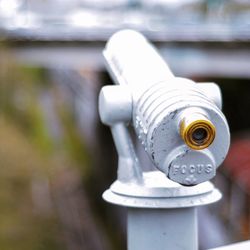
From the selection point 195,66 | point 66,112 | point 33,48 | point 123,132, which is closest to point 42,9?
point 33,48

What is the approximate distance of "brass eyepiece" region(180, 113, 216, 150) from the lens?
151 centimetres

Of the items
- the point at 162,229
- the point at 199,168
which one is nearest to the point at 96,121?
the point at 162,229

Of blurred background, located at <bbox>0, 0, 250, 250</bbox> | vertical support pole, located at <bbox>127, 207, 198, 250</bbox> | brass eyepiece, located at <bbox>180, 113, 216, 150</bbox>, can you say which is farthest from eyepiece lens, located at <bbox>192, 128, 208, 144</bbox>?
blurred background, located at <bbox>0, 0, 250, 250</bbox>

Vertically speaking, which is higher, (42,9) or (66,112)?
(42,9)

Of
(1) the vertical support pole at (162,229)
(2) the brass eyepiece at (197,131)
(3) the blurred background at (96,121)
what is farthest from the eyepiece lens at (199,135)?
(3) the blurred background at (96,121)

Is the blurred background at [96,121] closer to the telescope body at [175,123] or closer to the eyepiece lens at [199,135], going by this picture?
the telescope body at [175,123]

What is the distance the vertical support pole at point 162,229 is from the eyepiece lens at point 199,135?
32 cm

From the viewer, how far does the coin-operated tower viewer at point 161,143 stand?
1566 millimetres

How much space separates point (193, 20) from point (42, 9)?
4.28 meters

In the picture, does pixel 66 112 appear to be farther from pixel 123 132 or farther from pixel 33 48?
pixel 123 132

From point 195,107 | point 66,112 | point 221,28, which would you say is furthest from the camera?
point 66,112

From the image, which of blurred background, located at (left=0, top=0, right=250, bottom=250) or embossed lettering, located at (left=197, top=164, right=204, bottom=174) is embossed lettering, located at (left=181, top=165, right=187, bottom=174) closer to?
embossed lettering, located at (left=197, top=164, right=204, bottom=174)

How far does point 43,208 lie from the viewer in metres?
16.5

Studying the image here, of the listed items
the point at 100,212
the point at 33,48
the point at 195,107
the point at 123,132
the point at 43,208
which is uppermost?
the point at 195,107
